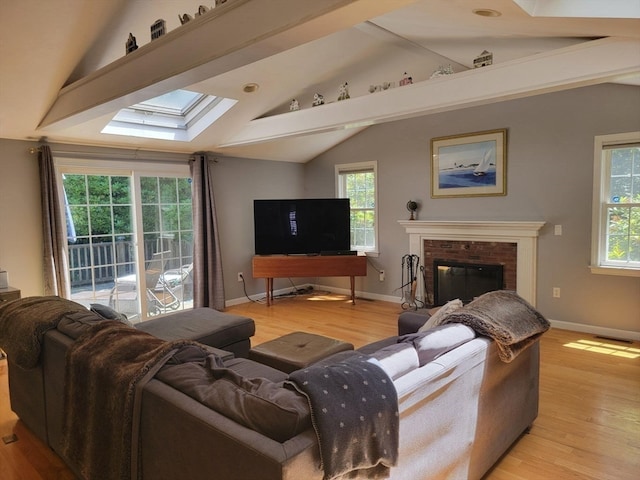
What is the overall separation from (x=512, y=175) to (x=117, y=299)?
4.78 metres

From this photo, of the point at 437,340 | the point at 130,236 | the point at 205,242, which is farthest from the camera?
the point at 205,242

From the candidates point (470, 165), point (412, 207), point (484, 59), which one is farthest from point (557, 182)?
point (484, 59)

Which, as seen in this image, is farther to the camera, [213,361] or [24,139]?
[24,139]

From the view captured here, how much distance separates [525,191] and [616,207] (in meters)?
0.86

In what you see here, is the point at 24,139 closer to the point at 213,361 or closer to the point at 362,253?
the point at 213,361

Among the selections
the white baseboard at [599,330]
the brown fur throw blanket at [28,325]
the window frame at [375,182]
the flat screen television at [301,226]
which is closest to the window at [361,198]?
the window frame at [375,182]

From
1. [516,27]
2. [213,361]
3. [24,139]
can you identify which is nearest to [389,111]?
[516,27]

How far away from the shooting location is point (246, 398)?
1351 millimetres

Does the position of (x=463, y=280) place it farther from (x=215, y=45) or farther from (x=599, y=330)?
(x=215, y=45)

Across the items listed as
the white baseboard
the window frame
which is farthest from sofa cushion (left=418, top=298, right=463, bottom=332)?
the window frame

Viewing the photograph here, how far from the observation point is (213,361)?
64.9 inches

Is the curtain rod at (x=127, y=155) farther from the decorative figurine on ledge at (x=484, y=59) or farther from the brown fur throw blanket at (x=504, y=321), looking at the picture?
the brown fur throw blanket at (x=504, y=321)

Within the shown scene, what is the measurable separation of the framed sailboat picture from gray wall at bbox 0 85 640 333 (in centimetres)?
Result: 9

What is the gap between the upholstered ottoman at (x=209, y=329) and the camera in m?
3.08
